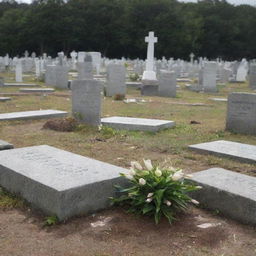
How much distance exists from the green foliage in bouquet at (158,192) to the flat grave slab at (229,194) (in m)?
0.28

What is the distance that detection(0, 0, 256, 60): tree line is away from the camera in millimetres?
58812

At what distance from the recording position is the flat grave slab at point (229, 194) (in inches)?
151

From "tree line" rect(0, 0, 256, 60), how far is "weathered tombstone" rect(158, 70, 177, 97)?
42.5 m

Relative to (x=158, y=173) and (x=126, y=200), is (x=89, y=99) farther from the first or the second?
(x=158, y=173)

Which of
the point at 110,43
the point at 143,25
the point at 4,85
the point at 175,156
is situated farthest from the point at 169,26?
the point at 175,156

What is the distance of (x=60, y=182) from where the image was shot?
3.87 metres

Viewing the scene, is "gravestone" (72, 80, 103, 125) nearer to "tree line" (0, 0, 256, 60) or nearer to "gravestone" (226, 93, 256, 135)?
"gravestone" (226, 93, 256, 135)

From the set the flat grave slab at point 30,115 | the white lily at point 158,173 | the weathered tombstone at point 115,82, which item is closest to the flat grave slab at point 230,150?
the white lily at point 158,173

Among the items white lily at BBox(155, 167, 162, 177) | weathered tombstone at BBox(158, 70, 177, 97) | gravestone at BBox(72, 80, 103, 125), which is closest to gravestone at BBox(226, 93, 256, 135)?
gravestone at BBox(72, 80, 103, 125)

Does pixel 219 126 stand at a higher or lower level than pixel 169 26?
lower

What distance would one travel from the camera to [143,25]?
61.1 m

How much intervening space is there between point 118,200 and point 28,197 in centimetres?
92

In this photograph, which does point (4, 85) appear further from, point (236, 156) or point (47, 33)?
point (47, 33)

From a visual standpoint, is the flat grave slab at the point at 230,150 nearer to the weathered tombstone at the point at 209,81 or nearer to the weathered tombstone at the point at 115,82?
the weathered tombstone at the point at 115,82
